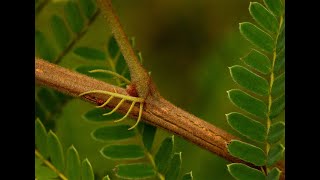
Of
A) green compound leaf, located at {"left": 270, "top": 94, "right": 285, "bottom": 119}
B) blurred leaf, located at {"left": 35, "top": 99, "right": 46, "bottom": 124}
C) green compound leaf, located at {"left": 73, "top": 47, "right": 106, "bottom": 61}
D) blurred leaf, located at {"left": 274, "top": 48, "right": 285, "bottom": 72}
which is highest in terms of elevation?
green compound leaf, located at {"left": 73, "top": 47, "right": 106, "bottom": 61}

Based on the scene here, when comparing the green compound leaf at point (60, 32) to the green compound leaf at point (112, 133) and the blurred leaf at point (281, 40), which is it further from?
the blurred leaf at point (281, 40)

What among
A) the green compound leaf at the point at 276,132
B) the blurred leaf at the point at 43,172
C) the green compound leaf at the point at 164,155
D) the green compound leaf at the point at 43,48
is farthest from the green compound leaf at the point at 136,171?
the green compound leaf at the point at 43,48

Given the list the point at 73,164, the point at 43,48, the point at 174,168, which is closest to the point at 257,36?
the point at 174,168

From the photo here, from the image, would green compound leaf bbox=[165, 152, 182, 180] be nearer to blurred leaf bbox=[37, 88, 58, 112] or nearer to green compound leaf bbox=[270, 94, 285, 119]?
green compound leaf bbox=[270, 94, 285, 119]

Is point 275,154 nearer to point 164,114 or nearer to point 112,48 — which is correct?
point 164,114

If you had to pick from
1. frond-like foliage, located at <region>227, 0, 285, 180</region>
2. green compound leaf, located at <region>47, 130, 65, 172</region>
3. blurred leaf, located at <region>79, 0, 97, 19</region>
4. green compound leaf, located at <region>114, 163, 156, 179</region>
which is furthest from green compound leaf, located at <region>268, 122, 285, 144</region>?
blurred leaf, located at <region>79, 0, 97, 19</region>
